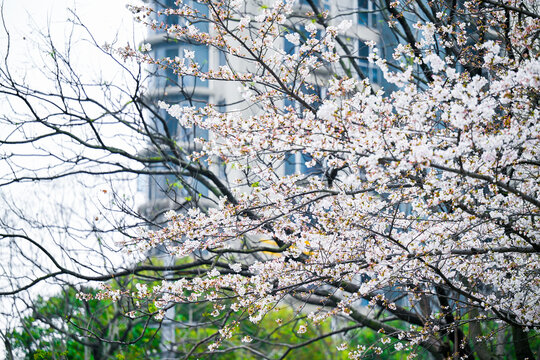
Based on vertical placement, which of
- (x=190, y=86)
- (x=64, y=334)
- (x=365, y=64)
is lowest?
(x=64, y=334)

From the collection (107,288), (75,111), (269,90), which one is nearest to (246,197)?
(269,90)

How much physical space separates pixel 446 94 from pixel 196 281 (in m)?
2.67

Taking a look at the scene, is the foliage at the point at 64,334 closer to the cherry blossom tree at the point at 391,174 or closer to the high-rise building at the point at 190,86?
the high-rise building at the point at 190,86

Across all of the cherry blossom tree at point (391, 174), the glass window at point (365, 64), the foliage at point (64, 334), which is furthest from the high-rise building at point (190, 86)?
the foliage at point (64, 334)

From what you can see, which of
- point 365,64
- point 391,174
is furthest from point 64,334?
point 365,64

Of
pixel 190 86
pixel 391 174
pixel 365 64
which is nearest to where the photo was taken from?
pixel 391 174

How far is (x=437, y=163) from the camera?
349 cm

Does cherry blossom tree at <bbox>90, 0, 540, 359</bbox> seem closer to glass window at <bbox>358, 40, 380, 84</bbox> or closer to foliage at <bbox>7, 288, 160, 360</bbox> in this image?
glass window at <bbox>358, 40, 380, 84</bbox>

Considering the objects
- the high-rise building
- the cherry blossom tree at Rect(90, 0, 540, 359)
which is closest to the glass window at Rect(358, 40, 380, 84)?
the high-rise building

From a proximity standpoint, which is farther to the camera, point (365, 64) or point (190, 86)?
point (190, 86)

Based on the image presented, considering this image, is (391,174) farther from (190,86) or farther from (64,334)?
(190,86)

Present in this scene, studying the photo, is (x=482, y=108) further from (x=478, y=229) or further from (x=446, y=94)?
(x=478, y=229)

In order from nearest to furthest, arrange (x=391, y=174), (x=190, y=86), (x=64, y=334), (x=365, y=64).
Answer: (x=391, y=174) → (x=64, y=334) → (x=365, y=64) → (x=190, y=86)

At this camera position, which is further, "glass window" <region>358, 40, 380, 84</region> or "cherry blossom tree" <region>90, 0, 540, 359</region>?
"glass window" <region>358, 40, 380, 84</region>
